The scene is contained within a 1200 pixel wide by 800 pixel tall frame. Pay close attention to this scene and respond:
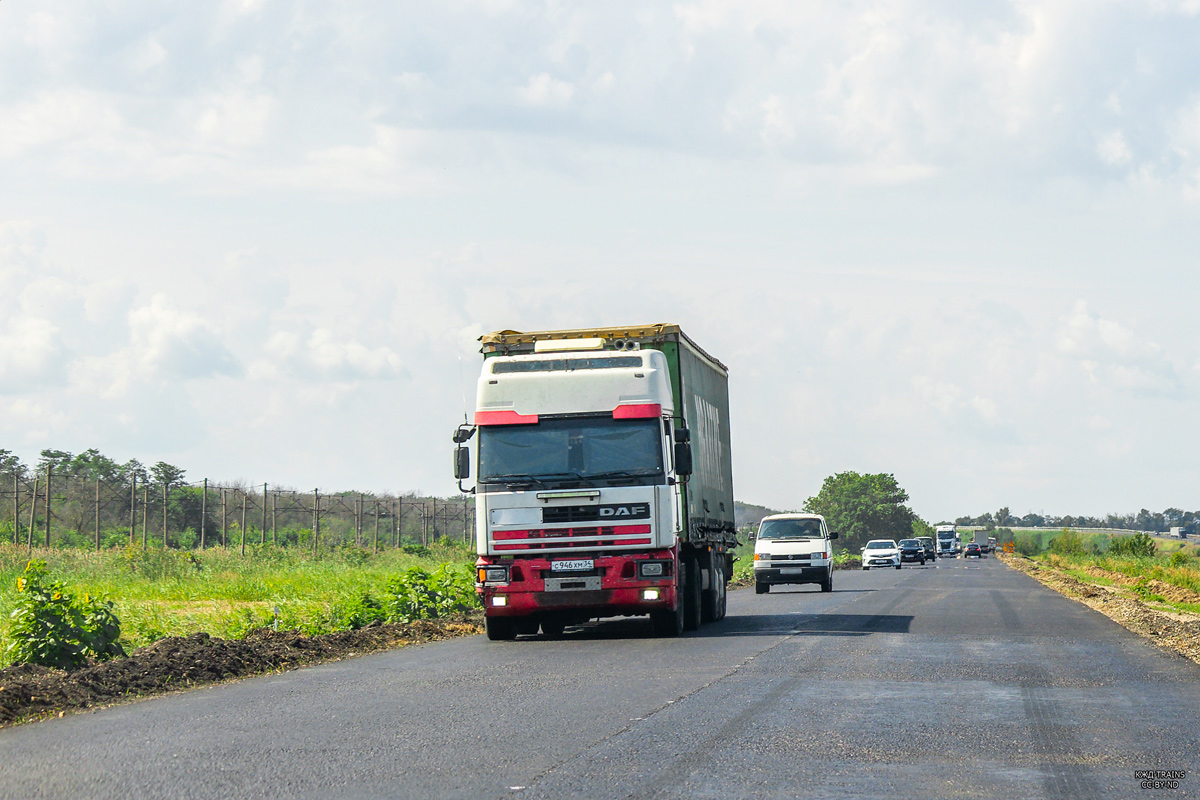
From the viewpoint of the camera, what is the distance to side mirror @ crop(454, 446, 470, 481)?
679 inches

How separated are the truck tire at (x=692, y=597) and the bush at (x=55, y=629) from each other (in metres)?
8.36

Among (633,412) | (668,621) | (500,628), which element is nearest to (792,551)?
(668,621)

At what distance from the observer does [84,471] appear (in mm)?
67125

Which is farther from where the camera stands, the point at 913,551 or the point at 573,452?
the point at 913,551

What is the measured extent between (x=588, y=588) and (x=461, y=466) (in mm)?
2338

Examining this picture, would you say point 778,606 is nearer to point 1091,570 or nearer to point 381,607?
point 381,607

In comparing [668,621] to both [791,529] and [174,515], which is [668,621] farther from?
[174,515]

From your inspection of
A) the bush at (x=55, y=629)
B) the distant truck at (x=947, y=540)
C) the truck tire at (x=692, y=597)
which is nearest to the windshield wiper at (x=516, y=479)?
the truck tire at (x=692, y=597)

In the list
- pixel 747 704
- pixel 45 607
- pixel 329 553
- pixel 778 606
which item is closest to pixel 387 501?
pixel 329 553

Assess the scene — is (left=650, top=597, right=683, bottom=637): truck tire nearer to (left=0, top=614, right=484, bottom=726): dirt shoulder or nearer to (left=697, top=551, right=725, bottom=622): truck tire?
(left=697, top=551, right=725, bottom=622): truck tire

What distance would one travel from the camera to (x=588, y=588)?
17.2m

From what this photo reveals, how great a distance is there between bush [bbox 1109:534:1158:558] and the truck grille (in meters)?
53.3

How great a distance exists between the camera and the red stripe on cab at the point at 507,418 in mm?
17344

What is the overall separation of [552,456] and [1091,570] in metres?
49.6
